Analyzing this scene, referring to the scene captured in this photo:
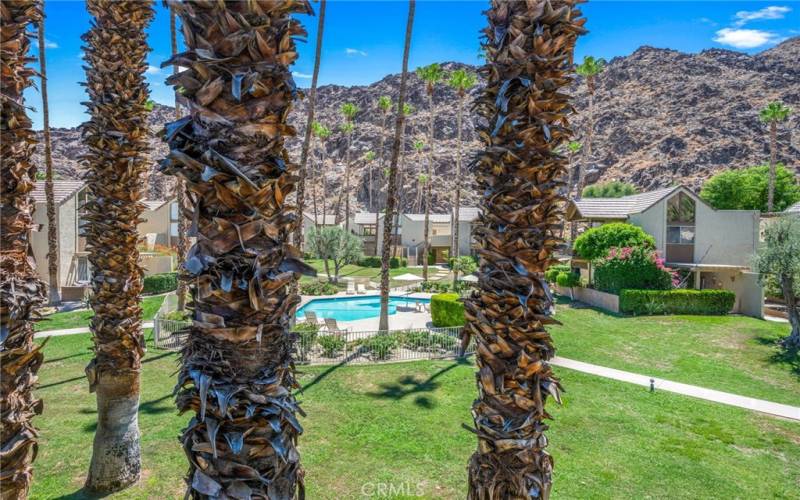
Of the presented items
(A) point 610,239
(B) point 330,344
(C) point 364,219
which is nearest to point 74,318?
(B) point 330,344

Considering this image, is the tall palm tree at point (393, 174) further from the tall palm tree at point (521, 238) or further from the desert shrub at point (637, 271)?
the desert shrub at point (637, 271)

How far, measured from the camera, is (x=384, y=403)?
44.3ft

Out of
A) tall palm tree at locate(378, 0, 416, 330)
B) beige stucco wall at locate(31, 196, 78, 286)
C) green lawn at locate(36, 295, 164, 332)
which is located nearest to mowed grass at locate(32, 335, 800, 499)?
tall palm tree at locate(378, 0, 416, 330)

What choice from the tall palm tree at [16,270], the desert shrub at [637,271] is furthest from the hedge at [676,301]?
the tall palm tree at [16,270]

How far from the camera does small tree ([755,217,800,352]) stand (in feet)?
64.0

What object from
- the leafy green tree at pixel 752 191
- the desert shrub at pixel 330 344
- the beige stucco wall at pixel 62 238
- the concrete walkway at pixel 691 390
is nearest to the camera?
the concrete walkway at pixel 691 390

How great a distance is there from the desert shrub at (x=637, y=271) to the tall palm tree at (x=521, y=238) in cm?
2532

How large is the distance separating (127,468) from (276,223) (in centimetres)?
774

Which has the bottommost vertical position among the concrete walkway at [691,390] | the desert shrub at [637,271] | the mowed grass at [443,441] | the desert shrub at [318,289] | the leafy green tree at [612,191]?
the mowed grass at [443,441]

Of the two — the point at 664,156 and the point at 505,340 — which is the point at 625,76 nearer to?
the point at 664,156

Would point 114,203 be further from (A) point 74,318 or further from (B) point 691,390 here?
(A) point 74,318

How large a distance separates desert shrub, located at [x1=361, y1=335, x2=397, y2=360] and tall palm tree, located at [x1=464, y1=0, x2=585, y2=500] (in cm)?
1290

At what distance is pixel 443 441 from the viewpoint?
36.5 ft

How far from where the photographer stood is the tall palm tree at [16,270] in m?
4.27
